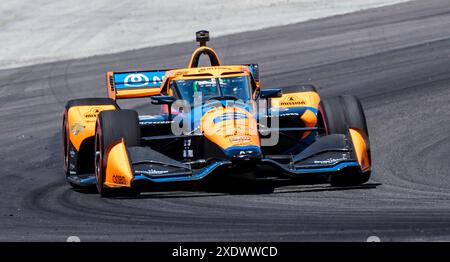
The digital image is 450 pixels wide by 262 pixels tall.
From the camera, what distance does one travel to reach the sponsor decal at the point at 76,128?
49.7ft

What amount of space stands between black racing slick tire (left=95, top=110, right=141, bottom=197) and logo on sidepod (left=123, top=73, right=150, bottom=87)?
3311 millimetres

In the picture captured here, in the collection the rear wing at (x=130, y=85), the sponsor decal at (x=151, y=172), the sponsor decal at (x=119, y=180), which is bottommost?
the sponsor decal at (x=119, y=180)

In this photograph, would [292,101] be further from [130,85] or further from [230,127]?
[230,127]

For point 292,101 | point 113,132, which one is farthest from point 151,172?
point 292,101

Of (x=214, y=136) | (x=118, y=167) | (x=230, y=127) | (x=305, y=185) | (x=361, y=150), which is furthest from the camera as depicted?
(x=305, y=185)

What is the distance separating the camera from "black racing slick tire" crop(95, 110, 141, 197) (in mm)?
13297

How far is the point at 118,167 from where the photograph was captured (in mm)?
12922

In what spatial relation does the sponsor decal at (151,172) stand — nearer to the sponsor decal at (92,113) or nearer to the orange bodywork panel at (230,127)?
the orange bodywork panel at (230,127)

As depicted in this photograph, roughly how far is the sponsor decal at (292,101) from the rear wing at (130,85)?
218 centimetres

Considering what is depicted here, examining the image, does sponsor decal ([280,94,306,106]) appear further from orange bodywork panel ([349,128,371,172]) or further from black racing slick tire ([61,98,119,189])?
black racing slick tire ([61,98,119,189])

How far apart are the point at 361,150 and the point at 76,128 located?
397 centimetres

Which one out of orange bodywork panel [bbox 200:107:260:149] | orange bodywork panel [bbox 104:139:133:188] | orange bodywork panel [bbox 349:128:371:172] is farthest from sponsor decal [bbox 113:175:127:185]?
orange bodywork panel [bbox 349:128:371:172]

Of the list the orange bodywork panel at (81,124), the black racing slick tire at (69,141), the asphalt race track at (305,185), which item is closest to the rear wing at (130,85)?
the black racing slick tire at (69,141)

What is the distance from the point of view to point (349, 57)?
78.4 ft
